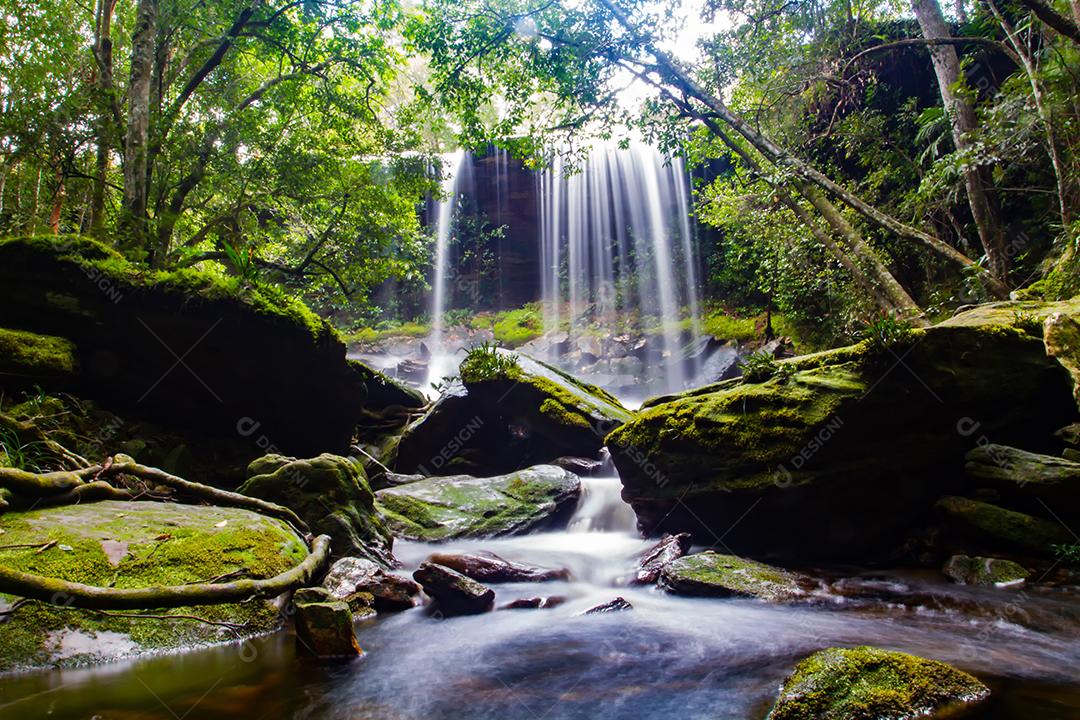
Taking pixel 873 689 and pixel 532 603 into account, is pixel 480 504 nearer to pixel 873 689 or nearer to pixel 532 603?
pixel 532 603

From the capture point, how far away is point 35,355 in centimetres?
644

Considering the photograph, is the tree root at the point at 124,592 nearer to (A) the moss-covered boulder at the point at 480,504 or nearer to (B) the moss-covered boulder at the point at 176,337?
(A) the moss-covered boulder at the point at 480,504

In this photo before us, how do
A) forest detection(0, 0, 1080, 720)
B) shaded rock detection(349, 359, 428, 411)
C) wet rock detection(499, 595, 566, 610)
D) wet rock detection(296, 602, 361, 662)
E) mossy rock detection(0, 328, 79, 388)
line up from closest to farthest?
forest detection(0, 0, 1080, 720) < wet rock detection(296, 602, 361, 662) < wet rock detection(499, 595, 566, 610) < mossy rock detection(0, 328, 79, 388) < shaded rock detection(349, 359, 428, 411)

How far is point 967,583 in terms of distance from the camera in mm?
5188

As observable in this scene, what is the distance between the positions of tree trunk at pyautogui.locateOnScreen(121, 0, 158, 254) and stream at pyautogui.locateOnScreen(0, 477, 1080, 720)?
312 inches

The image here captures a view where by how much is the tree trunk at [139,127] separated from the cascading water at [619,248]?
16.0 m

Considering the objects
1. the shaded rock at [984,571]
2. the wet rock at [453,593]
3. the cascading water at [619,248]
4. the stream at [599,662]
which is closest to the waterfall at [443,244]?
the cascading water at [619,248]

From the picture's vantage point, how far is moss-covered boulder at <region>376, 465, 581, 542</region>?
296 inches

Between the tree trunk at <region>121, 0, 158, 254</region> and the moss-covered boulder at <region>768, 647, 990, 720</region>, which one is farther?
the tree trunk at <region>121, 0, 158, 254</region>

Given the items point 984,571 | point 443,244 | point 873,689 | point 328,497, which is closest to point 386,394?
point 328,497

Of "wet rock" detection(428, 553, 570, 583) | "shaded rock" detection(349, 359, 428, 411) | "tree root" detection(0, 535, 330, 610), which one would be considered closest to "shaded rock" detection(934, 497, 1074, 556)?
"wet rock" detection(428, 553, 570, 583)

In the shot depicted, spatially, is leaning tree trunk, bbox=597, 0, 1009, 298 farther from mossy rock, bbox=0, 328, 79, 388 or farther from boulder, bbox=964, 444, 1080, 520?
mossy rock, bbox=0, 328, 79, 388

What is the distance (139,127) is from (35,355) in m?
4.61

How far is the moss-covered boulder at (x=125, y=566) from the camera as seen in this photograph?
3285 mm
